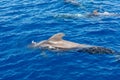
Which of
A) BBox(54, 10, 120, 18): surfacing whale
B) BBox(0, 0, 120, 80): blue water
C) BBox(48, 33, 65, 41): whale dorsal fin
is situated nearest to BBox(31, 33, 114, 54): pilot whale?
BBox(48, 33, 65, 41): whale dorsal fin

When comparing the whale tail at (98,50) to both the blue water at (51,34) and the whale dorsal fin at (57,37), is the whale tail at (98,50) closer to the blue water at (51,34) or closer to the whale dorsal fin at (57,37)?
the blue water at (51,34)

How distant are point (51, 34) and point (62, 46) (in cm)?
255

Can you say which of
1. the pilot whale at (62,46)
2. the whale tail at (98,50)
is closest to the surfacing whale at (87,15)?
the pilot whale at (62,46)

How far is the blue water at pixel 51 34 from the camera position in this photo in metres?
16.7

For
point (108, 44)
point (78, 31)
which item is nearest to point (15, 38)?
point (78, 31)

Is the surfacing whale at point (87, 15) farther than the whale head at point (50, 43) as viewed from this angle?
Yes

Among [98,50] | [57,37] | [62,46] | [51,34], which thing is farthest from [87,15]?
[98,50]

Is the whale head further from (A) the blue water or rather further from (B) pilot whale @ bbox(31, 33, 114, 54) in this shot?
(A) the blue water

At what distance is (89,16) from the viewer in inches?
941

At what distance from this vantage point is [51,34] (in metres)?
21.0

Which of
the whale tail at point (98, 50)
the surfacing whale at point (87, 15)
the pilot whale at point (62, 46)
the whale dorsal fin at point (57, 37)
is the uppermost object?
the surfacing whale at point (87, 15)

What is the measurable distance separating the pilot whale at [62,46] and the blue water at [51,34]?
0.93 feet

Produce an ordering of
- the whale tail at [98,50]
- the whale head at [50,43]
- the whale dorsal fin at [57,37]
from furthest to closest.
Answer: the whale dorsal fin at [57,37] < the whale head at [50,43] < the whale tail at [98,50]

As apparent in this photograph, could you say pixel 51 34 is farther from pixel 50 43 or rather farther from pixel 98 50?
pixel 98 50
